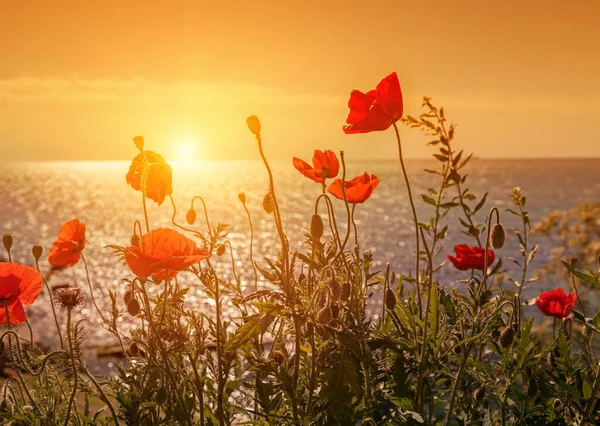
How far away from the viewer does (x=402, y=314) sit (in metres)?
1.98

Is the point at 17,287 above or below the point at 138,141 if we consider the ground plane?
below

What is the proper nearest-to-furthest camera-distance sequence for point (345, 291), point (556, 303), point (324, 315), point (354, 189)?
point (324, 315) → point (345, 291) → point (354, 189) → point (556, 303)

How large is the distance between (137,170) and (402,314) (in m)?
1.03

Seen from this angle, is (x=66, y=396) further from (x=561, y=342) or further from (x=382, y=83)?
(x=561, y=342)

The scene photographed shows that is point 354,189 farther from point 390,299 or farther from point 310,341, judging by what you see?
point 310,341

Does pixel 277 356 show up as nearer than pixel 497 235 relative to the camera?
Yes

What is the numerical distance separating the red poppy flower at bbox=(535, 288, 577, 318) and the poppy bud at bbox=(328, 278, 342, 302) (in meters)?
1.85

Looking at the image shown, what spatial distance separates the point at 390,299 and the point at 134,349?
802mm

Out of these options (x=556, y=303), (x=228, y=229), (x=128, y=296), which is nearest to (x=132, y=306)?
(x=128, y=296)

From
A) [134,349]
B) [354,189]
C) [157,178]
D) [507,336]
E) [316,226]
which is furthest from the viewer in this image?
[354,189]

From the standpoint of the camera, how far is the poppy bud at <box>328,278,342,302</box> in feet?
5.44

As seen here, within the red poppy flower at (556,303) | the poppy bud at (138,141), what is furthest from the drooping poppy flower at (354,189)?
the red poppy flower at (556,303)

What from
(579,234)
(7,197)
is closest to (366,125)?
(579,234)

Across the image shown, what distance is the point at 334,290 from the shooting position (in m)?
1.67
